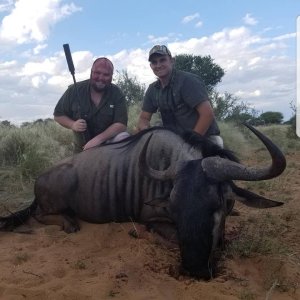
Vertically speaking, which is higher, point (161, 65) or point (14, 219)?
point (161, 65)

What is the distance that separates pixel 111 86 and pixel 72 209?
169 centimetres

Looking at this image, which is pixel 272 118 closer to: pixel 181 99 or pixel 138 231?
pixel 181 99

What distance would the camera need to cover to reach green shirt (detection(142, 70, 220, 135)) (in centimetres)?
494

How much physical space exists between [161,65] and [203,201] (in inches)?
96.5

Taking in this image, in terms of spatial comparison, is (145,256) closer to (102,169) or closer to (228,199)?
(228,199)

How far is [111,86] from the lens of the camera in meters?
5.46

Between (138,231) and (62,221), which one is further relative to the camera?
(62,221)

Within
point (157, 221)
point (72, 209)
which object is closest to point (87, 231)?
point (72, 209)

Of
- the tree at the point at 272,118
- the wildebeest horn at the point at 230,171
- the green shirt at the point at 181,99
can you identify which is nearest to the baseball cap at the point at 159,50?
the green shirt at the point at 181,99

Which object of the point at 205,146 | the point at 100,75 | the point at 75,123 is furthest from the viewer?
the point at 100,75

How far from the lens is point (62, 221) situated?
14.3 feet

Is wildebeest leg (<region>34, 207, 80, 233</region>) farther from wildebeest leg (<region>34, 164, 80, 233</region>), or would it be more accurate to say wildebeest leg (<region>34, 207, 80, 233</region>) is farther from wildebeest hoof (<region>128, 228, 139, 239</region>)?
wildebeest hoof (<region>128, 228, 139, 239</region>)

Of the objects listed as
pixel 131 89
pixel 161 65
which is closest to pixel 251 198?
pixel 161 65

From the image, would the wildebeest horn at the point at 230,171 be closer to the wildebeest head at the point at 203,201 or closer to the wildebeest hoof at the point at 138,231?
the wildebeest head at the point at 203,201
